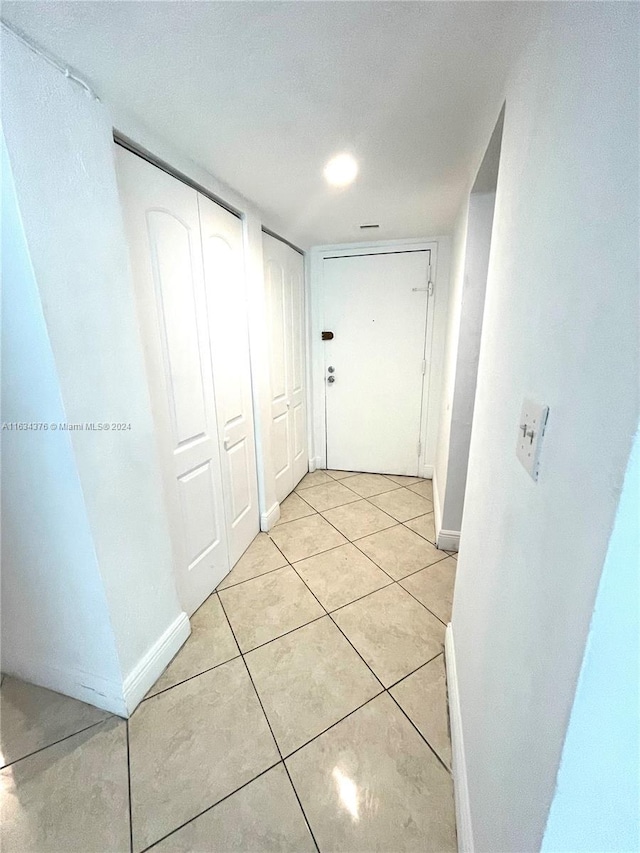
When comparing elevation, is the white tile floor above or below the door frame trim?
below

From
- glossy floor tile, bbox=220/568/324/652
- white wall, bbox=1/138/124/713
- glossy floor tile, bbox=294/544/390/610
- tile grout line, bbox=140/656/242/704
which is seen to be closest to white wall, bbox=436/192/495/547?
glossy floor tile, bbox=294/544/390/610

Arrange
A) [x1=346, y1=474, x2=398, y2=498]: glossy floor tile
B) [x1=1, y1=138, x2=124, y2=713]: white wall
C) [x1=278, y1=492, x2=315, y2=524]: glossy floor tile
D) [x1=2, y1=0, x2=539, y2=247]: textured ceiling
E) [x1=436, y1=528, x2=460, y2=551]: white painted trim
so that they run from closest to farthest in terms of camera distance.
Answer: [x1=2, y1=0, x2=539, y2=247]: textured ceiling
[x1=1, y1=138, x2=124, y2=713]: white wall
[x1=436, y1=528, x2=460, y2=551]: white painted trim
[x1=278, y1=492, x2=315, y2=524]: glossy floor tile
[x1=346, y1=474, x2=398, y2=498]: glossy floor tile

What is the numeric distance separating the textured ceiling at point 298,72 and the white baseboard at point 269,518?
6.47 feet

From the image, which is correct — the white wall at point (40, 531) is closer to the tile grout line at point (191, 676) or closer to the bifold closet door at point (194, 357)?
the tile grout line at point (191, 676)

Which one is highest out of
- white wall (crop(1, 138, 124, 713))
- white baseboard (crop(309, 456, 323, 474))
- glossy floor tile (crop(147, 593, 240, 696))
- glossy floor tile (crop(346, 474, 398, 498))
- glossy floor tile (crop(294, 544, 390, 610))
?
white wall (crop(1, 138, 124, 713))

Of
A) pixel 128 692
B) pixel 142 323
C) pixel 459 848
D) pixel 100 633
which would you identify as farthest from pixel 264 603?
pixel 142 323

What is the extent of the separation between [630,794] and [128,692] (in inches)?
55.6

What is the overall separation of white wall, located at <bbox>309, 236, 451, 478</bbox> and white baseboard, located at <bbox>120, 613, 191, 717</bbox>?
2.06 meters

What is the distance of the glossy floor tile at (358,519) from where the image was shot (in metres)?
2.27

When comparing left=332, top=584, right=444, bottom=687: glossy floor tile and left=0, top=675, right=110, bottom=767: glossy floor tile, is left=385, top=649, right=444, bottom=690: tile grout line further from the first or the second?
left=0, top=675, right=110, bottom=767: glossy floor tile

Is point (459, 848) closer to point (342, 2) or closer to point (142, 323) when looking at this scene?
point (142, 323)

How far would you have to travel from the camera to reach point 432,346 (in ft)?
9.08

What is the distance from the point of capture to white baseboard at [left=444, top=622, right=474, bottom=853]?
2.67 ft

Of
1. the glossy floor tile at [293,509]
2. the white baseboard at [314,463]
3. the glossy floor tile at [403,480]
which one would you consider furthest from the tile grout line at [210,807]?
the white baseboard at [314,463]
